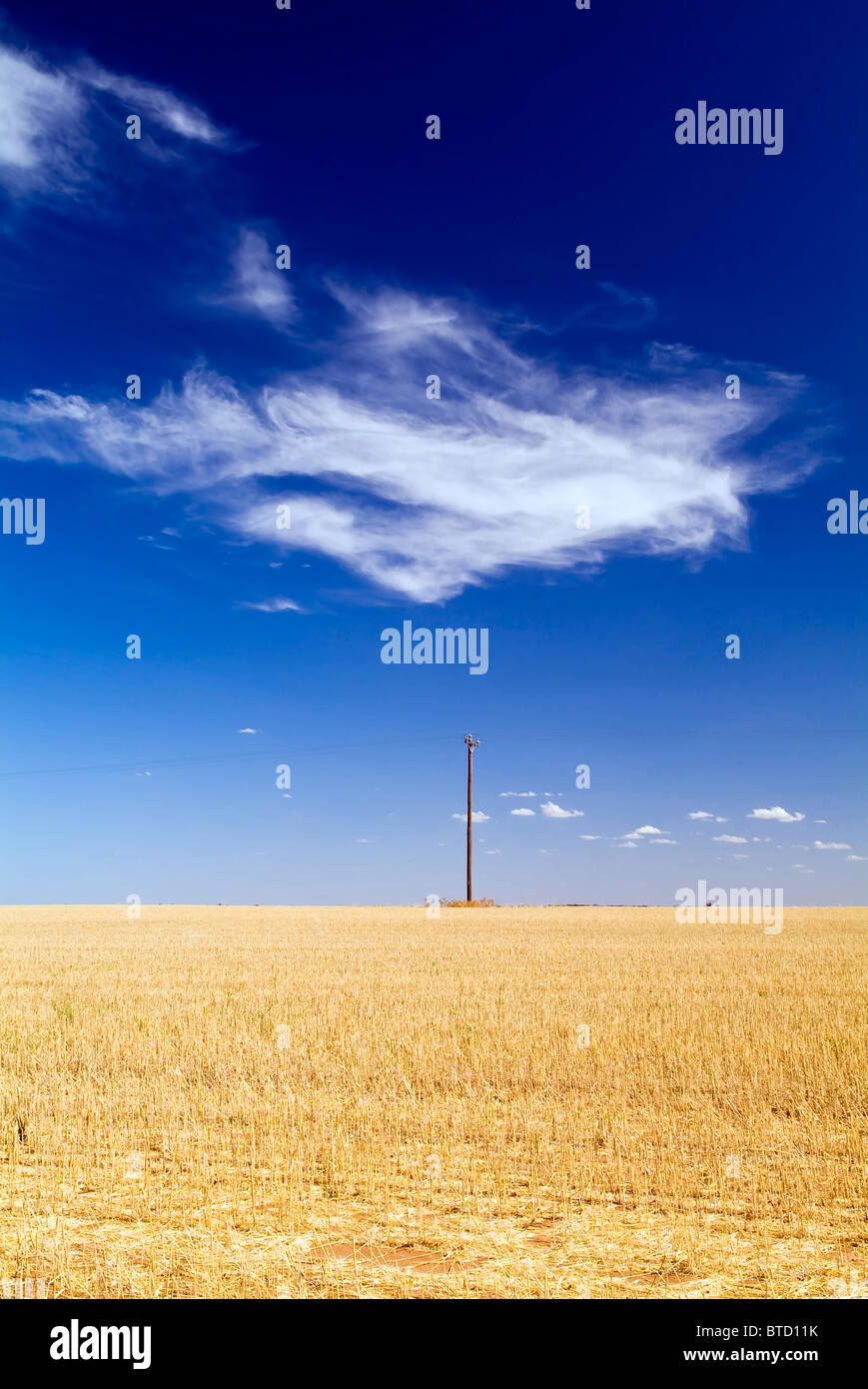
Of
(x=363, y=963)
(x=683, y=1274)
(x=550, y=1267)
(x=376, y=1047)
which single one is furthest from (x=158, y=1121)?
(x=363, y=963)

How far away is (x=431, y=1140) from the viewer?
1192 cm

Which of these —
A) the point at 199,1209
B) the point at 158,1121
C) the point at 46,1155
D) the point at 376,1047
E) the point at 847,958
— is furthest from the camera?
the point at 847,958

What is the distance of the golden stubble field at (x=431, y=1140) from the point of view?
25.2ft

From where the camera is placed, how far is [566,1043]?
17.8 meters

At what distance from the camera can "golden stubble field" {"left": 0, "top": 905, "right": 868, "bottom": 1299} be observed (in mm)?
7672

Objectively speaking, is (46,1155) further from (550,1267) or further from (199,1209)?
(550,1267)

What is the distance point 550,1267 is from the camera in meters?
7.59
